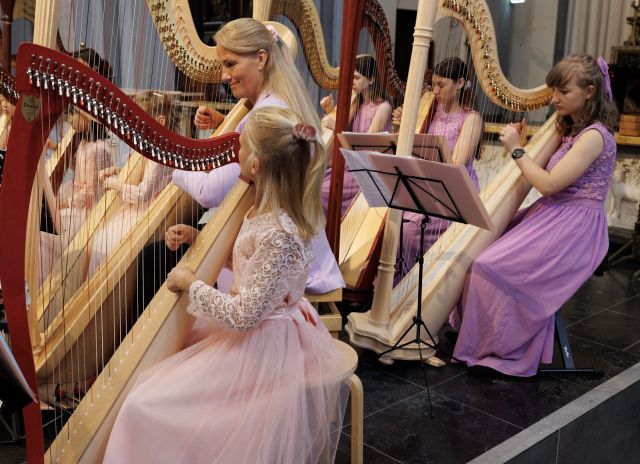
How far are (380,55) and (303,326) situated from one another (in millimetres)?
1815

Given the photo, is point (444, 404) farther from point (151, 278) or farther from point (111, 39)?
point (111, 39)

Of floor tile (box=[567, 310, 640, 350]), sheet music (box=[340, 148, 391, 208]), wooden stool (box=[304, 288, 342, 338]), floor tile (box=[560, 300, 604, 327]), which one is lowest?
floor tile (box=[560, 300, 604, 327])

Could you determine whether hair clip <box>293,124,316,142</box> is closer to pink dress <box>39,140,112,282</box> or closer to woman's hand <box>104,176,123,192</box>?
pink dress <box>39,140,112,282</box>

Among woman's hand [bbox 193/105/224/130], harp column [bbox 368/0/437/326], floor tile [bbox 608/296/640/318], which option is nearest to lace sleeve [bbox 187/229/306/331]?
woman's hand [bbox 193/105/224/130]

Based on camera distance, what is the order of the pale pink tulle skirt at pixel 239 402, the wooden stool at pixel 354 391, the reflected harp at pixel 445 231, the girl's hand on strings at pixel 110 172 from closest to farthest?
the pale pink tulle skirt at pixel 239 402 → the wooden stool at pixel 354 391 → the reflected harp at pixel 445 231 → the girl's hand on strings at pixel 110 172

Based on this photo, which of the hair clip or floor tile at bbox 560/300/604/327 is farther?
floor tile at bbox 560/300/604/327

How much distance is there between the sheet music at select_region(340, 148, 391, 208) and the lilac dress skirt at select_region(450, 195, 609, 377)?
664 millimetres

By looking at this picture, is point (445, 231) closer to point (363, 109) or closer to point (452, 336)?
point (452, 336)

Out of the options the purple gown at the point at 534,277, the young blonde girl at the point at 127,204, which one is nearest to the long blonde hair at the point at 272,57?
the young blonde girl at the point at 127,204

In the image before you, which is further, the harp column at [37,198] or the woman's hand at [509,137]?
the woman's hand at [509,137]

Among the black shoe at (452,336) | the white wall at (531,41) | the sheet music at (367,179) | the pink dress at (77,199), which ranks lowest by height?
the black shoe at (452,336)

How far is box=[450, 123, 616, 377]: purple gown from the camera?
3188mm

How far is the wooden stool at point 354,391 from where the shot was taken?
195 cm

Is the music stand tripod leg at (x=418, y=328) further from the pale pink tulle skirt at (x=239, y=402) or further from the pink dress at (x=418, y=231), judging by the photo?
the pale pink tulle skirt at (x=239, y=402)
